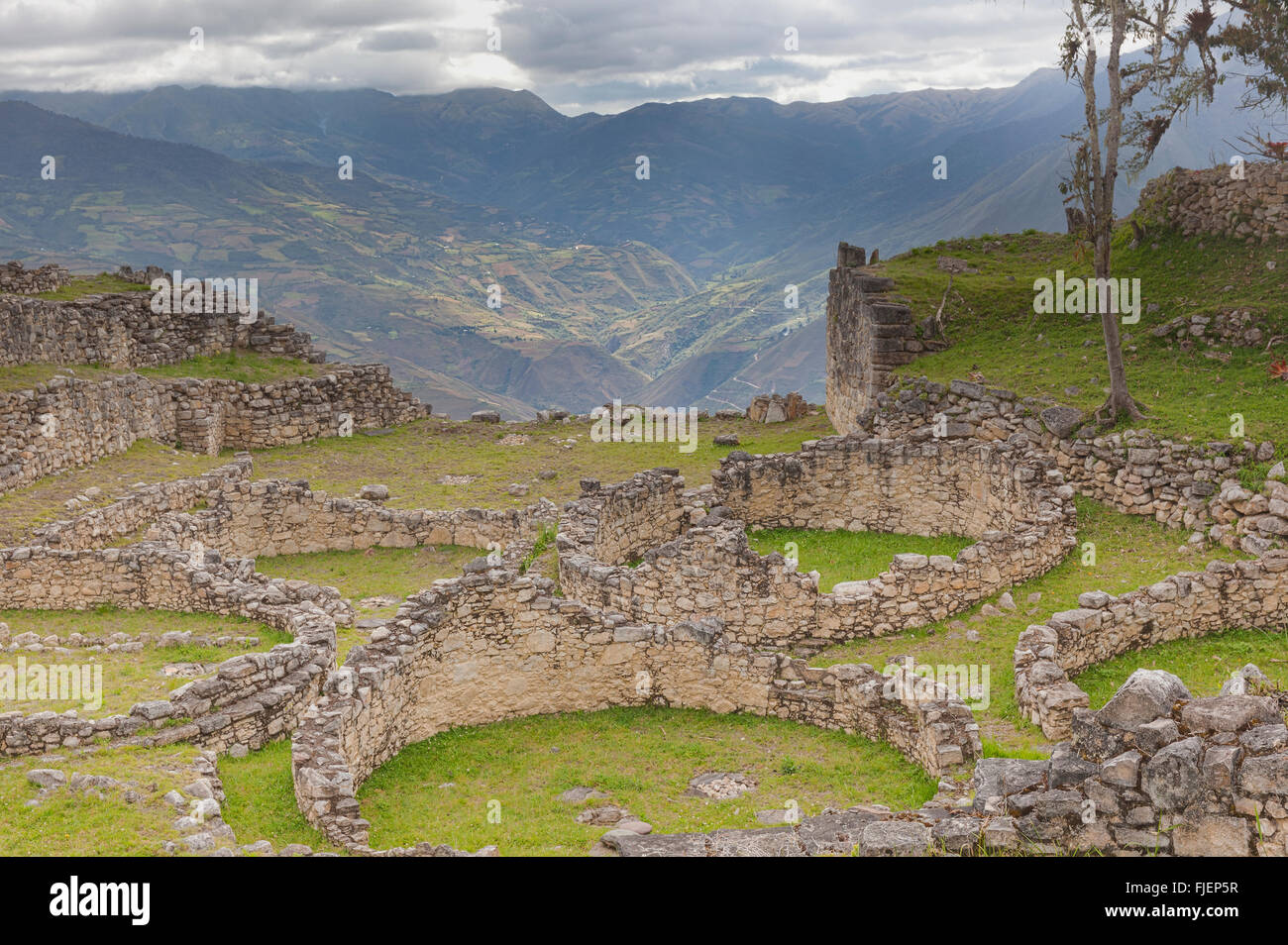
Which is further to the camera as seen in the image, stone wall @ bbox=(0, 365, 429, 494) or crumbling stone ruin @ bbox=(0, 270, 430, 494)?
crumbling stone ruin @ bbox=(0, 270, 430, 494)

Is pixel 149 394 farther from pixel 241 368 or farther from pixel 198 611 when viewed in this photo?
pixel 198 611

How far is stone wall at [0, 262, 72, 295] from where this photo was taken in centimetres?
3162

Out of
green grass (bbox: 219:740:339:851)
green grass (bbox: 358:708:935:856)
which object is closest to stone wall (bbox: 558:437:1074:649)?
green grass (bbox: 358:708:935:856)

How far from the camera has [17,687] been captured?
14.9 m

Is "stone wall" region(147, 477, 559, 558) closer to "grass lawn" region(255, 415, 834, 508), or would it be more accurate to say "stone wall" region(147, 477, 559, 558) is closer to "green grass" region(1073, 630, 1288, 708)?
"grass lawn" region(255, 415, 834, 508)

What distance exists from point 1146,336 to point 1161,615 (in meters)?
11.1

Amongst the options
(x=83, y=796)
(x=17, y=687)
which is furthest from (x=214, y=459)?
(x=83, y=796)

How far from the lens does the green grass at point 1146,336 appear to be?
22.4m

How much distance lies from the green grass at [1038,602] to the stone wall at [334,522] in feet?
27.3

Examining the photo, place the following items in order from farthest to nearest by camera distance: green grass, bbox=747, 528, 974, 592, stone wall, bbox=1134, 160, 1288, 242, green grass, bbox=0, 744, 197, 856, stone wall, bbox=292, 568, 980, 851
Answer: stone wall, bbox=1134, 160, 1288, 242 < green grass, bbox=747, 528, 974, 592 < stone wall, bbox=292, 568, 980, 851 < green grass, bbox=0, 744, 197, 856

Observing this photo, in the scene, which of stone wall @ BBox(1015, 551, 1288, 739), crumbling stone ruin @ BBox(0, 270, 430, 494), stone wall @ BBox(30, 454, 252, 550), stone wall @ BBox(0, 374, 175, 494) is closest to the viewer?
stone wall @ BBox(1015, 551, 1288, 739)

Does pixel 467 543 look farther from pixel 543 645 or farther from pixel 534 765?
pixel 534 765

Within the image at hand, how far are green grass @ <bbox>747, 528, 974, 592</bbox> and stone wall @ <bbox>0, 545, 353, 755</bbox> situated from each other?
914 cm

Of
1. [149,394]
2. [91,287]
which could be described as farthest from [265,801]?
[91,287]
